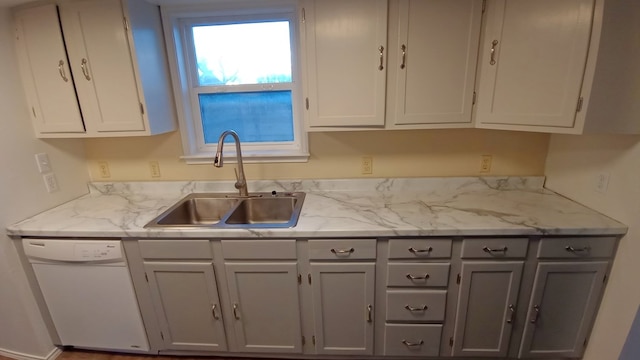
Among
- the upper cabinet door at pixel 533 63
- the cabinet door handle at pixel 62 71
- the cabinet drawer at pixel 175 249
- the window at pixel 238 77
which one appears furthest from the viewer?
the window at pixel 238 77

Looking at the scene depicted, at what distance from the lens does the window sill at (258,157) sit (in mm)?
1930

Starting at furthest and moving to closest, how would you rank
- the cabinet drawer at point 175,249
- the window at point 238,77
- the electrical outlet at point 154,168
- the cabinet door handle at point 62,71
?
the electrical outlet at point 154,168, the window at point 238,77, the cabinet door handle at point 62,71, the cabinet drawer at point 175,249

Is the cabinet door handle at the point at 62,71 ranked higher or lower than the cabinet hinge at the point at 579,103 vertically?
higher

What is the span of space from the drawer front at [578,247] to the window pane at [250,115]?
5.14ft

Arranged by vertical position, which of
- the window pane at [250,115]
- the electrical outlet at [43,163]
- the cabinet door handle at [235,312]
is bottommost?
the cabinet door handle at [235,312]

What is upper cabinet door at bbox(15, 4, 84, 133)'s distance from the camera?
152 cm

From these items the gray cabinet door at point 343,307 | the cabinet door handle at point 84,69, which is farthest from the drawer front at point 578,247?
the cabinet door handle at point 84,69

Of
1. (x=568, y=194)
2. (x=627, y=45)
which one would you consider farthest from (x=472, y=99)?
(x=568, y=194)

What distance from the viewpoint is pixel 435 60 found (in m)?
1.48

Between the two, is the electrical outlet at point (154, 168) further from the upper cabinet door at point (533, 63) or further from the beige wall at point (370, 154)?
the upper cabinet door at point (533, 63)

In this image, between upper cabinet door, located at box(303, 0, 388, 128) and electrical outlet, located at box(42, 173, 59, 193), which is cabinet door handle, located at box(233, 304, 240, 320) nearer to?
upper cabinet door, located at box(303, 0, 388, 128)

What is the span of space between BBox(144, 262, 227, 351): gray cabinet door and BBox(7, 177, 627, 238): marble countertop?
213 mm

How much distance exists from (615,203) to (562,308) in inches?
22.8

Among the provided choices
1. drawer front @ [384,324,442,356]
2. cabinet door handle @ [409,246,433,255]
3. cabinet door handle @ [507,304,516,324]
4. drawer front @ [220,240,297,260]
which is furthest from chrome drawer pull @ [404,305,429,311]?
drawer front @ [220,240,297,260]
